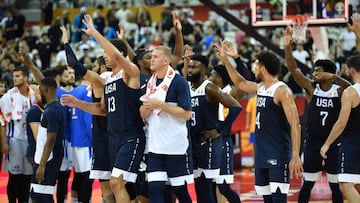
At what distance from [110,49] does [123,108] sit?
83 centimetres

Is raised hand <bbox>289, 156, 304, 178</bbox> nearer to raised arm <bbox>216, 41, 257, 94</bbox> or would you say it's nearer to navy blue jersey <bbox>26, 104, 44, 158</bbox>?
raised arm <bbox>216, 41, 257, 94</bbox>

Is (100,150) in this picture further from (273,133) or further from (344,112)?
(344,112)

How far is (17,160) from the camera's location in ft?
40.2

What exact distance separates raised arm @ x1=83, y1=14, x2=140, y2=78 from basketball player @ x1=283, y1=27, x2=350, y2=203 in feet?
8.86

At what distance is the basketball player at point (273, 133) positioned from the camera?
10008 mm

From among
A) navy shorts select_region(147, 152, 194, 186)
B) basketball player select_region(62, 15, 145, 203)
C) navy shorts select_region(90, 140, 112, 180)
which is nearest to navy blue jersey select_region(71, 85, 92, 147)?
navy shorts select_region(90, 140, 112, 180)

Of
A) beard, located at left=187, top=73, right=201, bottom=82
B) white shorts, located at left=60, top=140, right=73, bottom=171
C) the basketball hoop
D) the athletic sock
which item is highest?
the basketball hoop

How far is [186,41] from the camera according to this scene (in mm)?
24516

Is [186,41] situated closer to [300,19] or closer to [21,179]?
[300,19]

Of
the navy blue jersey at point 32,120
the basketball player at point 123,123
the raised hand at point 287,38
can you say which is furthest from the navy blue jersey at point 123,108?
the raised hand at point 287,38

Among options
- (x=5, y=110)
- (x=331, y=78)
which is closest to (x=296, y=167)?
(x=331, y=78)

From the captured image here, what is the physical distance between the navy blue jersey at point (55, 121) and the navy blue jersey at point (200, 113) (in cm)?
178

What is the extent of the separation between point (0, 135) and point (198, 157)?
3192mm

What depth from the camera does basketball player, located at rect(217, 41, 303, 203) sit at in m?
10.0
